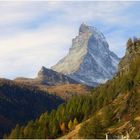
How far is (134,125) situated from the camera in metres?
194

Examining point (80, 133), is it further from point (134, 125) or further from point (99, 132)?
point (134, 125)

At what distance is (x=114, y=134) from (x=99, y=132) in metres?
6.86

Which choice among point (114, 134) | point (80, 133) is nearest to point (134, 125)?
point (114, 134)

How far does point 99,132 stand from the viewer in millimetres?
194375

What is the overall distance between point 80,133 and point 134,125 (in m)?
21.6

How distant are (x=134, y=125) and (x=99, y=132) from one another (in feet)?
46.4

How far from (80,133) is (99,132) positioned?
7552 mm

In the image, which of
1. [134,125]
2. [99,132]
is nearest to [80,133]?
[99,132]

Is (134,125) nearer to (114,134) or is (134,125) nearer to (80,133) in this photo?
(114,134)

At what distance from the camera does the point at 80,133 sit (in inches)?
7682

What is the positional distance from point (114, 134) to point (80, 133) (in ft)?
45.4
